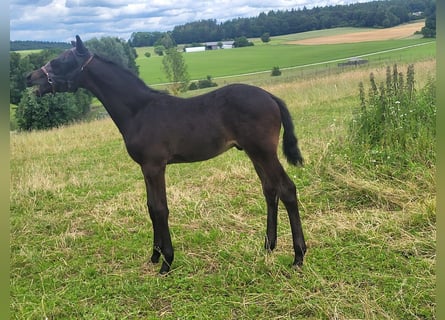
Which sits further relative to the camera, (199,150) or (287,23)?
(287,23)

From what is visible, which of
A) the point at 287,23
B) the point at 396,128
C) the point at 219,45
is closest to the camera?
the point at 396,128

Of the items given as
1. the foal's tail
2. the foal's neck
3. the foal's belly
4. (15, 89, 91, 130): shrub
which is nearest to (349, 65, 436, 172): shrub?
the foal's tail

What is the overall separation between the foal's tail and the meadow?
0.91 m

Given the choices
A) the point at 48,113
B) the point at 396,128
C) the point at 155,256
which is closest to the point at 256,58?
the point at 48,113

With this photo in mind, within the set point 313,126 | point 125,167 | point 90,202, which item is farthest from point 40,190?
point 313,126

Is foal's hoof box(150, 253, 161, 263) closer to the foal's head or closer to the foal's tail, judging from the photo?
the foal's tail

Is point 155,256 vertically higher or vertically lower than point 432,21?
lower

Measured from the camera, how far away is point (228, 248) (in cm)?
412

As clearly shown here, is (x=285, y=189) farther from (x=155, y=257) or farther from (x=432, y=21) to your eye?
(x=432, y=21)

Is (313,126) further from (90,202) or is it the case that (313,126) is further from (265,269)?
(265,269)

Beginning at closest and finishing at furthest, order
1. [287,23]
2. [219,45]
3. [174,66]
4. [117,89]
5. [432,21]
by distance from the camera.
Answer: [432,21] < [117,89] < [174,66] < [287,23] < [219,45]

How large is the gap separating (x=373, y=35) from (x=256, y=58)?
39.9 feet

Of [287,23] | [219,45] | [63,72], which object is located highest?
[287,23]

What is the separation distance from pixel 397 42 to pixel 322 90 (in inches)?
873
